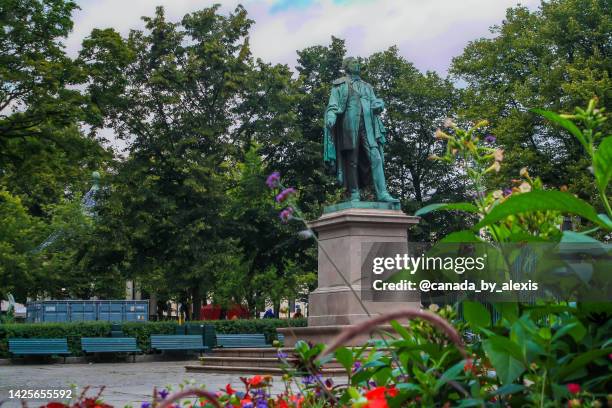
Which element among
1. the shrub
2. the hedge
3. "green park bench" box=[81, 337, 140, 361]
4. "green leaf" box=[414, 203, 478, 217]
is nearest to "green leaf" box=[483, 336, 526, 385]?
"green leaf" box=[414, 203, 478, 217]

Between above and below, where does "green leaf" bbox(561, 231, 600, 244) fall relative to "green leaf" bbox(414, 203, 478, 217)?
below

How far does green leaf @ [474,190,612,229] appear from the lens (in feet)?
6.30

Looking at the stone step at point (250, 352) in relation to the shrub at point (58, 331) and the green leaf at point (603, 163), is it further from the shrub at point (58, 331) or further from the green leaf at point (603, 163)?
the green leaf at point (603, 163)

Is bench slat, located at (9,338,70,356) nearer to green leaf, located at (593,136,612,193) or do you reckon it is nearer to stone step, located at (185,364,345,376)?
stone step, located at (185,364,345,376)

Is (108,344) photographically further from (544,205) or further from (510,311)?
(544,205)

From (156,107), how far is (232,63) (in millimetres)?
3555

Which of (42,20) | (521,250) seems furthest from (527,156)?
(521,250)

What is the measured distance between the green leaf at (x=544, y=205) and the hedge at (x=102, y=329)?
65.6 feet

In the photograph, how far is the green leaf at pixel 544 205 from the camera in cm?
192

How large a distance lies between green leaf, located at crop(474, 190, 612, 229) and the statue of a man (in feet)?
45.7

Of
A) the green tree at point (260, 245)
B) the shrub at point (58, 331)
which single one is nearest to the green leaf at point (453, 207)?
the shrub at point (58, 331)

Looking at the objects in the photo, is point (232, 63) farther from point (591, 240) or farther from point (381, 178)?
point (591, 240)

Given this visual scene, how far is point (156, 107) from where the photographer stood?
108ft

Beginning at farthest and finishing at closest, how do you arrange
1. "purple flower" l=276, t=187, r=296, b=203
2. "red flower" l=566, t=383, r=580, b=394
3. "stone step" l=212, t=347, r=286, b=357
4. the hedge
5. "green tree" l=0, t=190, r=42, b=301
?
"green tree" l=0, t=190, r=42, b=301
the hedge
"stone step" l=212, t=347, r=286, b=357
"purple flower" l=276, t=187, r=296, b=203
"red flower" l=566, t=383, r=580, b=394
